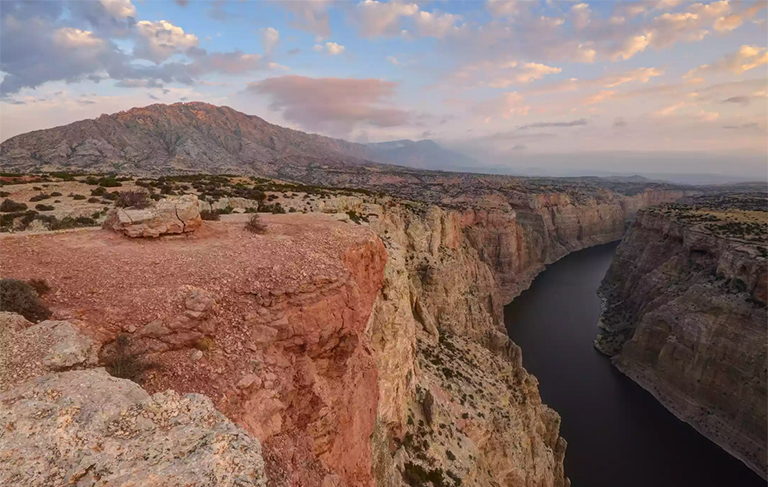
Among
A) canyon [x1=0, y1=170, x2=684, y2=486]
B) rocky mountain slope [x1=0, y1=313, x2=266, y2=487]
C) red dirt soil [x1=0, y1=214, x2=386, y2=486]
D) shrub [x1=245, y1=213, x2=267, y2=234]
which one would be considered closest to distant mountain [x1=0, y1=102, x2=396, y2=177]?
shrub [x1=245, y1=213, x2=267, y2=234]

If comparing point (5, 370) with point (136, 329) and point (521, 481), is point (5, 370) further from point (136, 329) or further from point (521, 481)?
point (521, 481)

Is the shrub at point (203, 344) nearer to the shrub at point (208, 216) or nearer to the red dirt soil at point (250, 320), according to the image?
the red dirt soil at point (250, 320)

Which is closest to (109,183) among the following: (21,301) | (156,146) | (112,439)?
(21,301)

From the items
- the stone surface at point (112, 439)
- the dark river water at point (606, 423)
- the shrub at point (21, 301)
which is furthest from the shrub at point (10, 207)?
the dark river water at point (606, 423)

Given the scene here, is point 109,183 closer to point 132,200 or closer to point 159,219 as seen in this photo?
point 132,200

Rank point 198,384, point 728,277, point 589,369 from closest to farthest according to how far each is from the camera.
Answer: point 198,384
point 728,277
point 589,369

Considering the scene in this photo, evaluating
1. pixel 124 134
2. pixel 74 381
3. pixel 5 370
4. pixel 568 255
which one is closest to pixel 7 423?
pixel 74 381

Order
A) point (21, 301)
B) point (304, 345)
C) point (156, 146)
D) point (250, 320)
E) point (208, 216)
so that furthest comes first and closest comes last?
1. point (156, 146)
2. point (208, 216)
3. point (304, 345)
4. point (250, 320)
5. point (21, 301)
